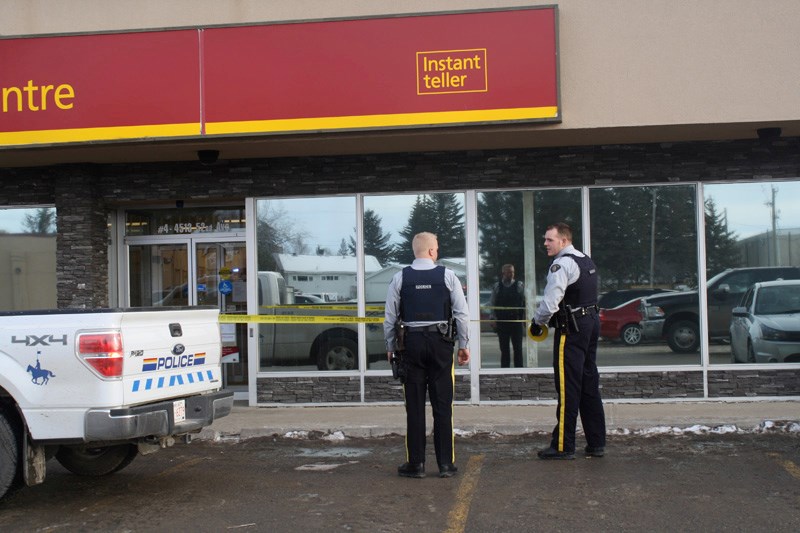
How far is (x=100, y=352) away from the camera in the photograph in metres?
5.63

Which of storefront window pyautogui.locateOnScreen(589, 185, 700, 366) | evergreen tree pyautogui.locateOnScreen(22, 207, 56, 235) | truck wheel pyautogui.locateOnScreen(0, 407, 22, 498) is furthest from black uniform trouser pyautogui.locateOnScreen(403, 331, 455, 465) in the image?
evergreen tree pyautogui.locateOnScreen(22, 207, 56, 235)

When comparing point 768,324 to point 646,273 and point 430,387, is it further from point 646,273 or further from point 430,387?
point 430,387

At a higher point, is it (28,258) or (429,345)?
(28,258)

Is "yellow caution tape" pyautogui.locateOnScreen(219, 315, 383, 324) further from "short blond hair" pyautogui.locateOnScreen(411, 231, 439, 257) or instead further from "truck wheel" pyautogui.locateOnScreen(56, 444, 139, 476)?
"short blond hair" pyautogui.locateOnScreen(411, 231, 439, 257)

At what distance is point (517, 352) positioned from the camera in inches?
402

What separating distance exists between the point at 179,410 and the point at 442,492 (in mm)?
2063

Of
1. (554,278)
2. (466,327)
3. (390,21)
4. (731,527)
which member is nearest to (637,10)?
(390,21)

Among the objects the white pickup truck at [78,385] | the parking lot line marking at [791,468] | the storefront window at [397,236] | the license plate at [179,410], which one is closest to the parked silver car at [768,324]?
the parking lot line marking at [791,468]

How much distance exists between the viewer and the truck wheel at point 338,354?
10.4m

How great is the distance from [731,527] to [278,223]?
270 inches

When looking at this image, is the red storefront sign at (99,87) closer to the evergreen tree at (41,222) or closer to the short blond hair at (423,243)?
the evergreen tree at (41,222)

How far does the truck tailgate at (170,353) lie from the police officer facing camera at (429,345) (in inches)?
57.4

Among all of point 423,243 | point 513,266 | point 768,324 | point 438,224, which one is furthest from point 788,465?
point 438,224

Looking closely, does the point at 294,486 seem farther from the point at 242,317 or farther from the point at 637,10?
the point at 637,10
